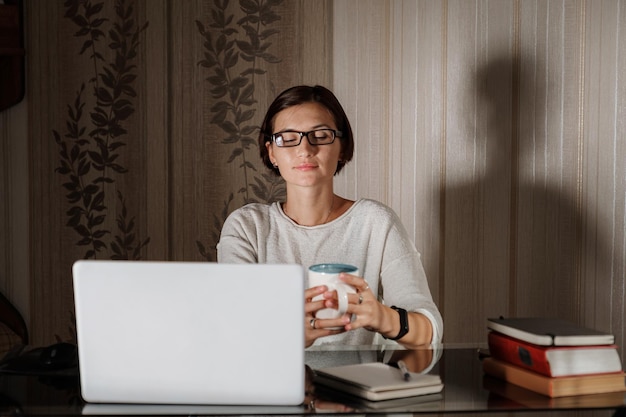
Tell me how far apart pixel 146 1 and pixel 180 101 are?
378 millimetres

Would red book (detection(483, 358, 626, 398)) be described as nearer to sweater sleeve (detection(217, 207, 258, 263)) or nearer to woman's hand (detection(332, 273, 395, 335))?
woman's hand (detection(332, 273, 395, 335))

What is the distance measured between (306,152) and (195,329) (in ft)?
3.09

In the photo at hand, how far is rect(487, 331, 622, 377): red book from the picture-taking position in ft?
3.82

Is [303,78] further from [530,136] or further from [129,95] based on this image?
[530,136]

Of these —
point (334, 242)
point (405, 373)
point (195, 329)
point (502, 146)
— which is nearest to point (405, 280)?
point (334, 242)

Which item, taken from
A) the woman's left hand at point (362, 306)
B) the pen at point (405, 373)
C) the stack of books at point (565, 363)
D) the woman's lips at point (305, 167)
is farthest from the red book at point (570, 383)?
the woman's lips at point (305, 167)

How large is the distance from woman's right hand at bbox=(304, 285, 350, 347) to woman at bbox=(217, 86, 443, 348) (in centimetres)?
53

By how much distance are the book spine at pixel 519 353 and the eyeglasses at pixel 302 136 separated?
0.80 meters

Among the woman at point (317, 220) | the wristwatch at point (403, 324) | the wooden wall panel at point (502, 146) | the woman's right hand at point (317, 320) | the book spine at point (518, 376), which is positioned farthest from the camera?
the wooden wall panel at point (502, 146)

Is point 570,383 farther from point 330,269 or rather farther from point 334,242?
point 334,242

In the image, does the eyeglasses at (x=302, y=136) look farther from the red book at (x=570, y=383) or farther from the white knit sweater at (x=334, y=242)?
Answer: the red book at (x=570, y=383)

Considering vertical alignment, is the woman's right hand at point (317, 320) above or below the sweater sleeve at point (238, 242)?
below

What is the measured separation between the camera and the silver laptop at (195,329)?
1052 mm

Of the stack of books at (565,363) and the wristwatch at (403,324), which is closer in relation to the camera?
the stack of books at (565,363)
